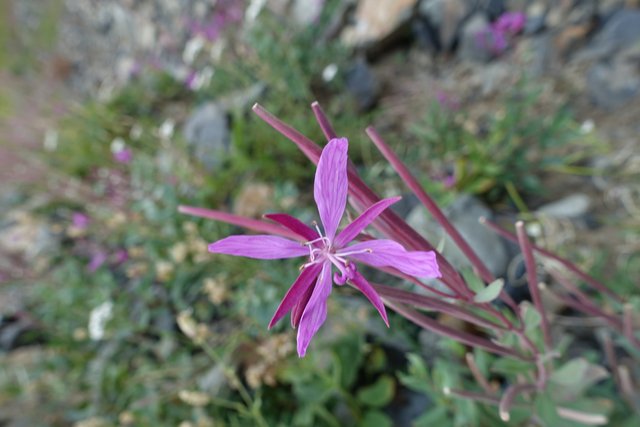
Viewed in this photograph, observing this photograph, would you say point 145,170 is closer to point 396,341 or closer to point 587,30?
point 396,341

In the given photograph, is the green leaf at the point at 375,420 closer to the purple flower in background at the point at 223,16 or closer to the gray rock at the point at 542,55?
the gray rock at the point at 542,55

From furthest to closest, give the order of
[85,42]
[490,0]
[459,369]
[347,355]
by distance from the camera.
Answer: [85,42] < [490,0] < [347,355] < [459,369]

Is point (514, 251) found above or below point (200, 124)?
below

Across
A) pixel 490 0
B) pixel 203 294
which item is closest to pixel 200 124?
pixel 203 294

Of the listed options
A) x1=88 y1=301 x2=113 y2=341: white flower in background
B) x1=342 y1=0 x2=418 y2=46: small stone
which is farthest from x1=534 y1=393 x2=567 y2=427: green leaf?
x1=342 y1=0 x2=418 y2=46: small stone

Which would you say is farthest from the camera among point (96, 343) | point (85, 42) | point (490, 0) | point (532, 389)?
point (85, 42)

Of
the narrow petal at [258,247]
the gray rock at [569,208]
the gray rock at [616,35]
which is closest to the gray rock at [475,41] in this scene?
the gray rock at [616,35]

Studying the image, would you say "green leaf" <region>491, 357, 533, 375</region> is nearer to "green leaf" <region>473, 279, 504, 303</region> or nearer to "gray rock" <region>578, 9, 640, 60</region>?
"green leaf" <region>473, 279, 504, 303</region>
